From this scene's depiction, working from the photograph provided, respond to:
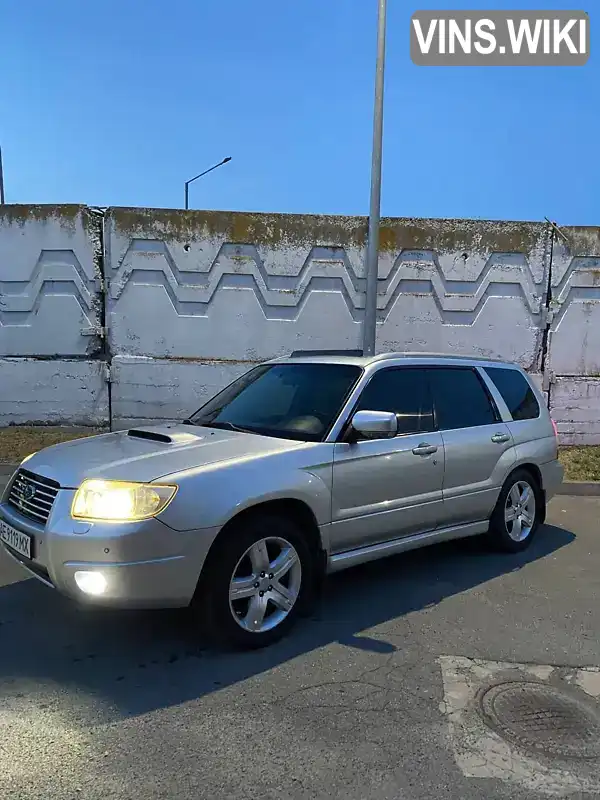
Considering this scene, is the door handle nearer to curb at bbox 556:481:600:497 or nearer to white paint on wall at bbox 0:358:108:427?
curb at bbox 556:481:600:497

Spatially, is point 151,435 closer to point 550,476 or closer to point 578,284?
point 550,476

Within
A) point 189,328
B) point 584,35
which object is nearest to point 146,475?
point 189,328

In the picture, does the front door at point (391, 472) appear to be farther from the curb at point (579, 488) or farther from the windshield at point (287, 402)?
the curb at point (579, 488)

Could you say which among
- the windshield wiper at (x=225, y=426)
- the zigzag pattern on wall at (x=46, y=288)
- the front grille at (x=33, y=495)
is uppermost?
the zigzag pattern on wall at (x=46, y=288)

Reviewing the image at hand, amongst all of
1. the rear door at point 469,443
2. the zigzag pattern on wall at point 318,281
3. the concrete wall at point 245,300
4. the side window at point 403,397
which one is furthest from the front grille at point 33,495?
the zigzag pattern on wall at point 318,281

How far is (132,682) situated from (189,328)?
7.08m

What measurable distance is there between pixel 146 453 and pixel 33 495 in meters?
0.68

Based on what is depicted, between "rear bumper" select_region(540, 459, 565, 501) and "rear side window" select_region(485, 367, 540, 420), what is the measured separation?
0.47m

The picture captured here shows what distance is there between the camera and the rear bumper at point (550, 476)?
5.76m

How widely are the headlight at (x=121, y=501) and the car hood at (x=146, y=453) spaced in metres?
0.06

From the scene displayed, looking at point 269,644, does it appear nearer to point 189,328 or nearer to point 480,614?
point 480,614

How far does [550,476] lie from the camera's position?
19.1 ft

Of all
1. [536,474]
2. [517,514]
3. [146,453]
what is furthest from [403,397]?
[146,453]

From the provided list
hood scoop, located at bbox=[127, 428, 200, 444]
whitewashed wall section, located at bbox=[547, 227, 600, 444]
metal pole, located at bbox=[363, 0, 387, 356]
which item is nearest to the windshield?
hood scoop, located at bbox=[127, 428, 200, 444]
